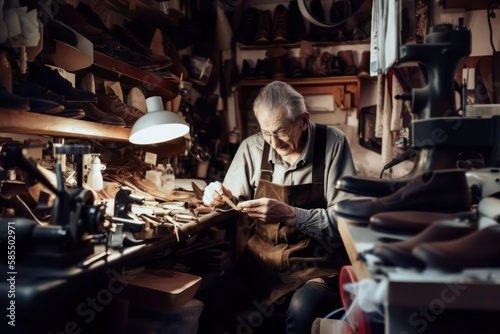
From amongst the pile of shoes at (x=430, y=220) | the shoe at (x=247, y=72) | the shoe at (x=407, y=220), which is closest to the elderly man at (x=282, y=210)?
the pile of shoes at (x=430, y=220)

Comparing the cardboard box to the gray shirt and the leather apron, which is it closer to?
the leather apron

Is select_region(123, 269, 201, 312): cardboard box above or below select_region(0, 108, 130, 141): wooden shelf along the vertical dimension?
below

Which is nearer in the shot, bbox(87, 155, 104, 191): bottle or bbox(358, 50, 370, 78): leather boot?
bbox(87, 155, 104, 191): bottle

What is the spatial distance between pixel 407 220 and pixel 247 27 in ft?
15.0

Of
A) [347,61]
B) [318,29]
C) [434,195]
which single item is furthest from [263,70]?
[434,195]

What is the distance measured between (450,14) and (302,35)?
161 cm

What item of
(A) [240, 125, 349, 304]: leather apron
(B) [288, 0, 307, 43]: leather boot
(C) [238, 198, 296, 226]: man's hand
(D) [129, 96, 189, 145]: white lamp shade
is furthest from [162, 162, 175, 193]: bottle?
(B) [288, 0, 307, 43]: leather boot

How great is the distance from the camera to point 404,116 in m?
4.54

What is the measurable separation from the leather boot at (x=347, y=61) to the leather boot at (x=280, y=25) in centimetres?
66

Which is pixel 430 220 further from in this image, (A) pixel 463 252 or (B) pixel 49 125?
(B) pixel 49 125

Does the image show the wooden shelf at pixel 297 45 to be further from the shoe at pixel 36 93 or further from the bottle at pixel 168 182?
the shoe at pixel 36 93

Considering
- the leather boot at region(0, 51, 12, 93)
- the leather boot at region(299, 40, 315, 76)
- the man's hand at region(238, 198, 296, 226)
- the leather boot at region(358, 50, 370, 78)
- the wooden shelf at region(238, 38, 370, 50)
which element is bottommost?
the man's hand at region(238, 198, 296, 226)

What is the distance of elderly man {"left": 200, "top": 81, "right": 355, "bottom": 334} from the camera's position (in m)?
2.60

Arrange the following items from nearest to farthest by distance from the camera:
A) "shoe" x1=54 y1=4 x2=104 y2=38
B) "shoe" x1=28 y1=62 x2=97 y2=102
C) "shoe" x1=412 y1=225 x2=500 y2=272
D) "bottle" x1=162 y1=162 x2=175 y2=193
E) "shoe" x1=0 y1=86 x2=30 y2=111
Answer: "shoe" x1=412 y1=225 x2=500 y2=272
"shoe" x1=0 y1=86 x2=30 y2=111
"shoe" x1=28 y1=62 x2=97 y2=102
"shoe" x1=54 y1=4 x2=104 y2=38
"bottle" x1=162 y1=162 x2=175 y2=193
